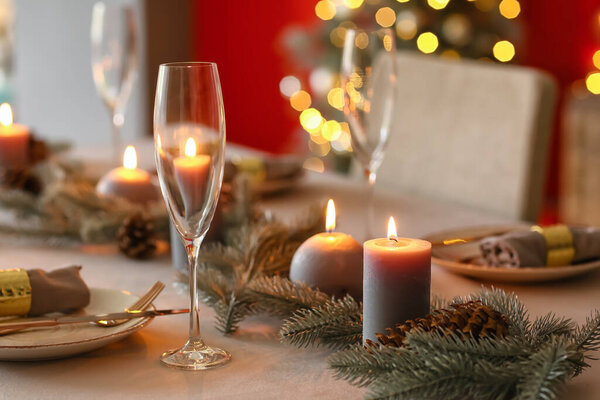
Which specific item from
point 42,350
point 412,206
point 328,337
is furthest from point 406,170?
point 42,350

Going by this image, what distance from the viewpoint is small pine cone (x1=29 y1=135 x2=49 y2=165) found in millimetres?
1487

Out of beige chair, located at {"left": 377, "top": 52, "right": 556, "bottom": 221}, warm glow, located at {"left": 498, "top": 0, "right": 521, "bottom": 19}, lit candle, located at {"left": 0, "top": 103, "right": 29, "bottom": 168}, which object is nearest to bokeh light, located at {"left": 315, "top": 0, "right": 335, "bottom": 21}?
warm glow, located at {"left": 498, "top": 0, "right": 521, "bottom": 19}

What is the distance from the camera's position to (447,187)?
167 centimetres

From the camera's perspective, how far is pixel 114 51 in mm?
1489

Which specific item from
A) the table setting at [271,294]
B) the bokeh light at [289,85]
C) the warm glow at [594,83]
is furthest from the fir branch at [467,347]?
the bokeh light at [289,85]

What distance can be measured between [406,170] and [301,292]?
3.36ft

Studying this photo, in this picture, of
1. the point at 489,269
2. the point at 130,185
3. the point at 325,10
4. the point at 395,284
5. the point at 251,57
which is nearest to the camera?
the point at 395,284

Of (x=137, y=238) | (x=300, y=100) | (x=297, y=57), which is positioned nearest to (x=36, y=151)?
(x=137, y=238)

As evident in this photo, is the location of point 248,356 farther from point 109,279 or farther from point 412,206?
point 412,206

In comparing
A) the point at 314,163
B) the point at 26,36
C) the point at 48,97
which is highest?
the point at 26,36

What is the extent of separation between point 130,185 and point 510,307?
0.71 m

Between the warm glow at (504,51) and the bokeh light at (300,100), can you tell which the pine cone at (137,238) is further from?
the bokeh light at (300,100)

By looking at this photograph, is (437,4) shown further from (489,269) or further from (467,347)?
(467,347)

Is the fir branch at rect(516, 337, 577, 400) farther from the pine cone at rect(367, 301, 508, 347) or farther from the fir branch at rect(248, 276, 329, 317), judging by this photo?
the fir branch at rect(248, 276, 329, 317)
